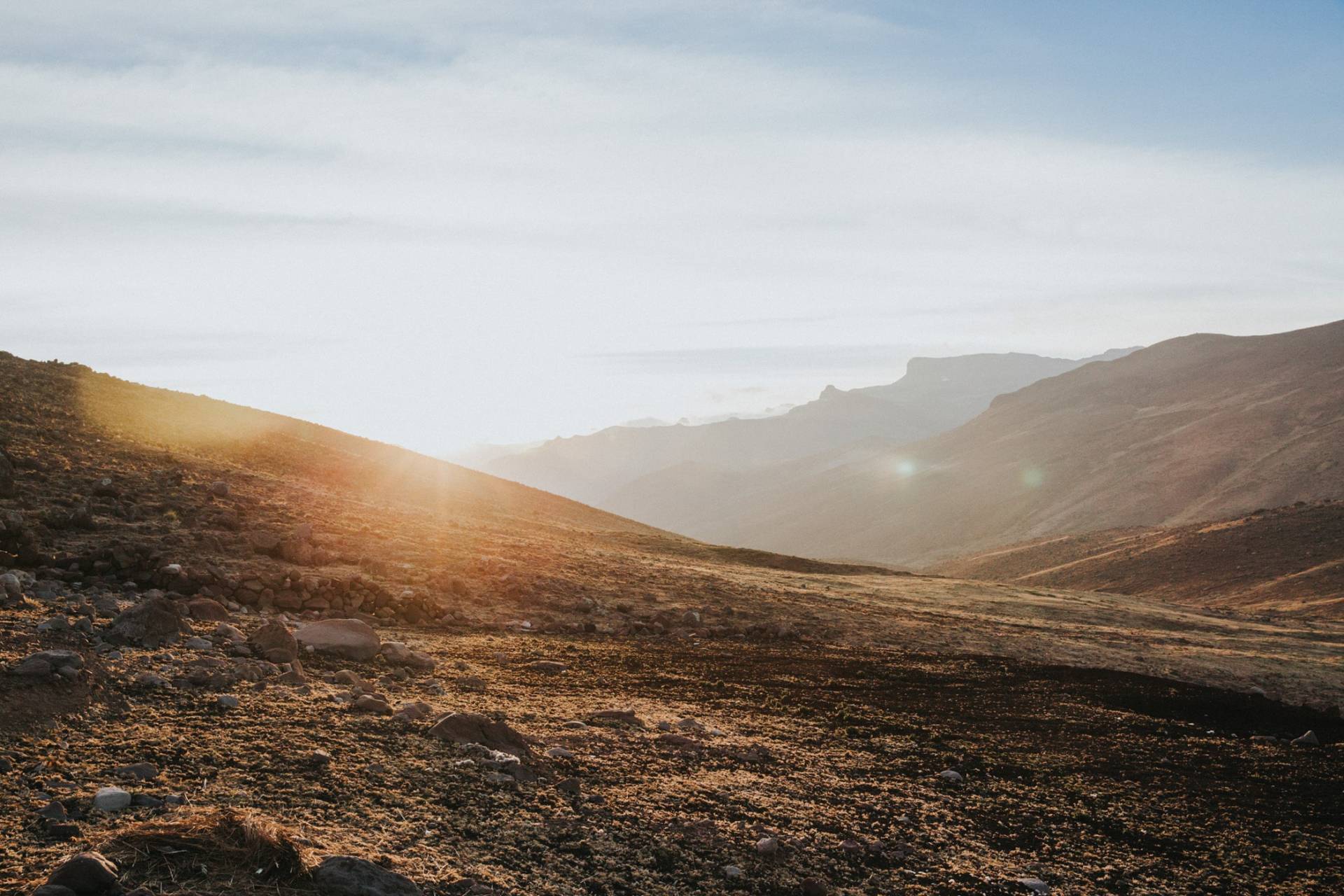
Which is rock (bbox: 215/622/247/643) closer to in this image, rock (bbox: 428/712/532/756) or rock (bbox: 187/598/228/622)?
rock (bbox: 187/598/228/622)

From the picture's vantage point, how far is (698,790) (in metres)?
8.42

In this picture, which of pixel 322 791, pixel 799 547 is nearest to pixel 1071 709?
pixel 322 791

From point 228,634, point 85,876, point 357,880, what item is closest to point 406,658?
point 228,634

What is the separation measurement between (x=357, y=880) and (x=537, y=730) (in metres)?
4.56

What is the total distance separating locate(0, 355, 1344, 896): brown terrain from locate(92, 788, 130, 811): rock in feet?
0.07

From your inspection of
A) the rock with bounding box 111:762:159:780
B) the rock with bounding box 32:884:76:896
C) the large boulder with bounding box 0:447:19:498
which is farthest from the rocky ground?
the large boulder with bounding box 0:447:19:498

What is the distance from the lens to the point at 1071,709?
15086 mm

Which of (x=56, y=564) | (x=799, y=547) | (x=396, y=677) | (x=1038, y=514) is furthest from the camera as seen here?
(x=799, y=547)

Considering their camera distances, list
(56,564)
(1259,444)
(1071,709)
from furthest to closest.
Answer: (1259,444) → (1071,709) → (56,564)

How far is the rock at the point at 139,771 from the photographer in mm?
6340

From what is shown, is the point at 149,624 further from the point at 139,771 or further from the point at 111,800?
the point at 111,800

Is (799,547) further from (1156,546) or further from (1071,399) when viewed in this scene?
(1156,546)

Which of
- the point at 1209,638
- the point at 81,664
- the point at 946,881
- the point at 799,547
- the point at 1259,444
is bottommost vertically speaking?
the point at 799,547

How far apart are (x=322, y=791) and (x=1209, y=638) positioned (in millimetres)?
33592
